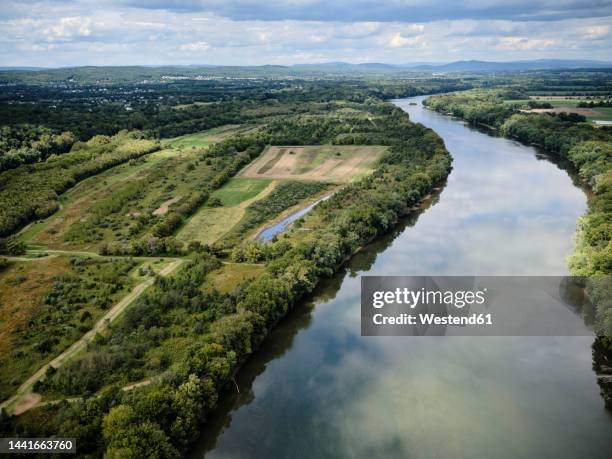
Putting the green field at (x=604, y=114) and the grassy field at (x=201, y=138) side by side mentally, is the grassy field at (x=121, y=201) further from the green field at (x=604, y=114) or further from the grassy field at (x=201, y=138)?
the green field at (x=604, y=114)

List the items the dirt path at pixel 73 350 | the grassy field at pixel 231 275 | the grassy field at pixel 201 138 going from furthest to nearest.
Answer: the grassy field at pixel 201 138 → the grassy field at pixel 231 275 → the dirt path at pixel 73 350

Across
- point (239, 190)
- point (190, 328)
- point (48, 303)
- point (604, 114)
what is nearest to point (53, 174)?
point (239, 190)

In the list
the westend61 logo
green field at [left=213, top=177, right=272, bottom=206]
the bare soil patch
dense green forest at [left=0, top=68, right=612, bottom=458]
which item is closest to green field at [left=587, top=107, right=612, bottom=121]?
dense green forest at [left=0, top=68, right=612, bottom=458]

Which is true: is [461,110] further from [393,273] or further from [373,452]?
[373,452]

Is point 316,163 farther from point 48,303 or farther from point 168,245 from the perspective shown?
point 48,303

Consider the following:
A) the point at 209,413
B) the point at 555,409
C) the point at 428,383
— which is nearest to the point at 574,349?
the point at 555,409

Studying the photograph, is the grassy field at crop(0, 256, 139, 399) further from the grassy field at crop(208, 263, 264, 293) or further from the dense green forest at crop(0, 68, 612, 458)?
the grassy field at crop(208, 263, 264, 293)

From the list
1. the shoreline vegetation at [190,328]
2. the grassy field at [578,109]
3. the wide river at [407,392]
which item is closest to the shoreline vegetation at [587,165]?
the wide river at [407,392]
